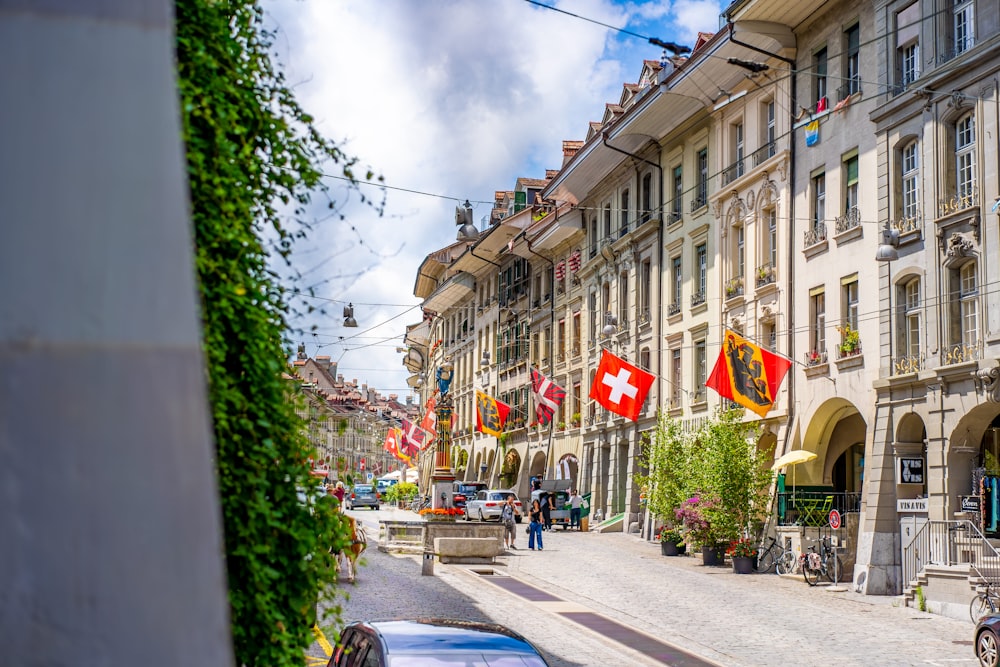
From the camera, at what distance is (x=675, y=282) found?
4553 centimetres

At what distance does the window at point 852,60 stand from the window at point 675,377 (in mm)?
14436

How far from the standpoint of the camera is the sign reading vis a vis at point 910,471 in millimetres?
28297

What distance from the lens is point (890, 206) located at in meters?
29.6

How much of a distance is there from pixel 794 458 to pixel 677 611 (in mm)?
10536

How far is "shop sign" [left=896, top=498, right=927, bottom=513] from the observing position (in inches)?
1080

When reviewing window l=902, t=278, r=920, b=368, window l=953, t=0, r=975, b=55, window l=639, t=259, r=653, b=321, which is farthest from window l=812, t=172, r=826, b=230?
window l=639, t=259, r=653, b=321

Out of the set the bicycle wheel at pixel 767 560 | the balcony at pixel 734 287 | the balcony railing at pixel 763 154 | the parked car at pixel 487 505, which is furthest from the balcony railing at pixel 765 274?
the parked car at pixel 487 505

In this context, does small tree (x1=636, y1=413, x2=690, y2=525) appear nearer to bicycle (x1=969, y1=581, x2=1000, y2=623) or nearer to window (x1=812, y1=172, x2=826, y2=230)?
window (x1=812, y1=172, x2=826, y2=230)

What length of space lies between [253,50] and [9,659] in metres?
3.98

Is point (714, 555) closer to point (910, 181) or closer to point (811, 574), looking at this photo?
point (811, 574)

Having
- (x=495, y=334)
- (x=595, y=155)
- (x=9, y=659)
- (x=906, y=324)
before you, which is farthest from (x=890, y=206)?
(x=495, y=334)

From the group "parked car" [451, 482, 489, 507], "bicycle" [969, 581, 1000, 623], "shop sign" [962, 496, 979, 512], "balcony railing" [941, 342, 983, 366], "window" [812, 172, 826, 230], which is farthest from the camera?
"parked car" [451, 482, 489, 507]

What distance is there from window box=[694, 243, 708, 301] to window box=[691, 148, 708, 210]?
1457mm

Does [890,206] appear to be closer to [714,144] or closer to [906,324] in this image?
[906,324]
